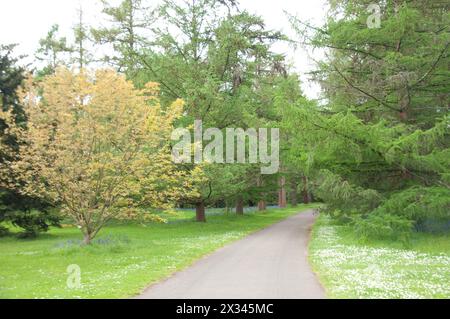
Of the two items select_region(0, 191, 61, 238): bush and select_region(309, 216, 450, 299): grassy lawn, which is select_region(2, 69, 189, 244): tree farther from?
select_region(309, 216, 450, 299): grassy lawn

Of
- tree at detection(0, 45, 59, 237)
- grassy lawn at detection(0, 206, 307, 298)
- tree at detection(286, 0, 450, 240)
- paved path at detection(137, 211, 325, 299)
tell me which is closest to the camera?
paved path at detection(137, 211, 325, 299)

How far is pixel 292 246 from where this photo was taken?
55.6 feet

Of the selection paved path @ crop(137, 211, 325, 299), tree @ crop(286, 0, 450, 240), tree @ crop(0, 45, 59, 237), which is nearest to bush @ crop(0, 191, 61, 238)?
tree @ crop(0, 45, 59, 237)

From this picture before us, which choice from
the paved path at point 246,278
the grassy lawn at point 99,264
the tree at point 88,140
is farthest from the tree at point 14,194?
the paved path at point 246,278

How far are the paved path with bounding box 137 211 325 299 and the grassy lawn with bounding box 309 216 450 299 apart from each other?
50 cm

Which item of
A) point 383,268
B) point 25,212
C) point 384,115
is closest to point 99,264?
point 383,268

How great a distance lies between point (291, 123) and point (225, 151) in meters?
9.04

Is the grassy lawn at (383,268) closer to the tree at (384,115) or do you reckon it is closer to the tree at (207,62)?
the tree at (384,115)

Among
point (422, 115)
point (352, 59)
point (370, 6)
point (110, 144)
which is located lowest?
point (110, 144)

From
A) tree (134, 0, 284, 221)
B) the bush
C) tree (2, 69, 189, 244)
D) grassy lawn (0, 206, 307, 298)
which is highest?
tree (134, 0, 284, 221)

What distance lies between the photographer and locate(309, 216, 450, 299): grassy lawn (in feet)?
28.9

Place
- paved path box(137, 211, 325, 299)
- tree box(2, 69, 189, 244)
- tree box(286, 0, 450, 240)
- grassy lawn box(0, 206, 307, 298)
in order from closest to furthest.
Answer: paved path box(137, 211, 325, 299), grassy lawn box(0, 206, 307, 298), tree box(2, 69, 189, 244), tree box(286, 0, 450, 240)

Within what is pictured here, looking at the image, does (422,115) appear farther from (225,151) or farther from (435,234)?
(225,151)

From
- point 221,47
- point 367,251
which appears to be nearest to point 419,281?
point 367,251
